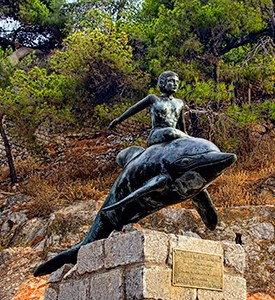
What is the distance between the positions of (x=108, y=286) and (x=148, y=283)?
44cm

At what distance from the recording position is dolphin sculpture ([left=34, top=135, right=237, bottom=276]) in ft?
14.8

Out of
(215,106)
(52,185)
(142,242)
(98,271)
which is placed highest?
(142,242)

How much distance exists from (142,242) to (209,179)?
68cm

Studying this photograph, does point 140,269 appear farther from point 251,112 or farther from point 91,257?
point 251,112

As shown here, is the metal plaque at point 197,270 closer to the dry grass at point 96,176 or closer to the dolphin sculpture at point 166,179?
the dolphin sculpture at point 166,179

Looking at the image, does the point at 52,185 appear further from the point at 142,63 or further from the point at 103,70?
the point at 142,63

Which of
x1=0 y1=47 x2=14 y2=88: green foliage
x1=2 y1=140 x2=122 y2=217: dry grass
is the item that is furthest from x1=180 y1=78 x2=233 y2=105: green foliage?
x1=0 y1=47 x2=14 y2=88: green foliage

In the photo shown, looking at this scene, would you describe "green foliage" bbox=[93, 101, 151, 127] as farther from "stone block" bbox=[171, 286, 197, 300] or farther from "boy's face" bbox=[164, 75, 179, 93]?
"stone block" bbox=[171, 286, 197, 300]

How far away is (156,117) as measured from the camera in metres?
5.20

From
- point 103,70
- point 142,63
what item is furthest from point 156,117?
point 142,63

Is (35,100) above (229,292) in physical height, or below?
above

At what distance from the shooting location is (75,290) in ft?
16.5

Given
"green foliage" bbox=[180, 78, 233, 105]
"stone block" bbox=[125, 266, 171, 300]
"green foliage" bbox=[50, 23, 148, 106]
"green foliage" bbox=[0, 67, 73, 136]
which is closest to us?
"stone block" bbox=[125, 266, 171, 300]

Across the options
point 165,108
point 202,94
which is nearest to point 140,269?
point 165,108
